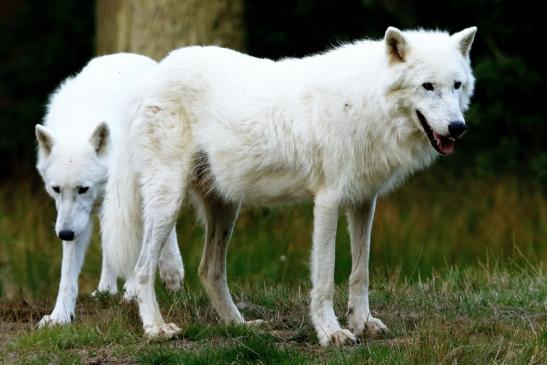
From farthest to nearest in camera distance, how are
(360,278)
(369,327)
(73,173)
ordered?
(73,173) → (360,278) → (369,327)

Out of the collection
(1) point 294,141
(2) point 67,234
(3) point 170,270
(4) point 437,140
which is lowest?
(3) point 170,270

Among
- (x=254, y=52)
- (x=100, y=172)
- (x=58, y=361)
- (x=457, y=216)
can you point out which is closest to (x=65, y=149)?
(x=100, y=172)

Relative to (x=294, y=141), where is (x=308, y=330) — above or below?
below

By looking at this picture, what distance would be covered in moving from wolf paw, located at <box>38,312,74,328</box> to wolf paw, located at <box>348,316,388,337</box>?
1.81 m

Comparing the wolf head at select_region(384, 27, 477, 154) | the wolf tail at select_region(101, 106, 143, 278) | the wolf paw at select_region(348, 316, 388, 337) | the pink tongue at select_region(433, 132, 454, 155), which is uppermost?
the wolf head at select_region(384, 27, 477, 154)

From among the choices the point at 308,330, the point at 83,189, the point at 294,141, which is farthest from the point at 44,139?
the point at 308,330

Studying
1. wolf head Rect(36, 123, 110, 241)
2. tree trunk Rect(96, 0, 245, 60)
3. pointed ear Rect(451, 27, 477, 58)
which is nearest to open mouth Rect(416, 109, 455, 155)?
pointed ear Rect(451, 27, 477, 58)

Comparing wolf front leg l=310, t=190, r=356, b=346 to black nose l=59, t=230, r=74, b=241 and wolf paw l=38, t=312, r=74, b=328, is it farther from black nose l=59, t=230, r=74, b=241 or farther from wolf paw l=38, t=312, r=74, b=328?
black nose l=59, t=230, r=74, b=241

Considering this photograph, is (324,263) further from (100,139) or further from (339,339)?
(100,139)

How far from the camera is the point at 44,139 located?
6.96m

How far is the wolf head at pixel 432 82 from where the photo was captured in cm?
536

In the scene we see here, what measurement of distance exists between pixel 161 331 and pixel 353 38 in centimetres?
906

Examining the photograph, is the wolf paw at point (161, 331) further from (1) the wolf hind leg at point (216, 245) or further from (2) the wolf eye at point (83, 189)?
(2) the wolf eye at point (83, 189)

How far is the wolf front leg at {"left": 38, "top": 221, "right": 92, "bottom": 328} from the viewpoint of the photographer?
254 inches
